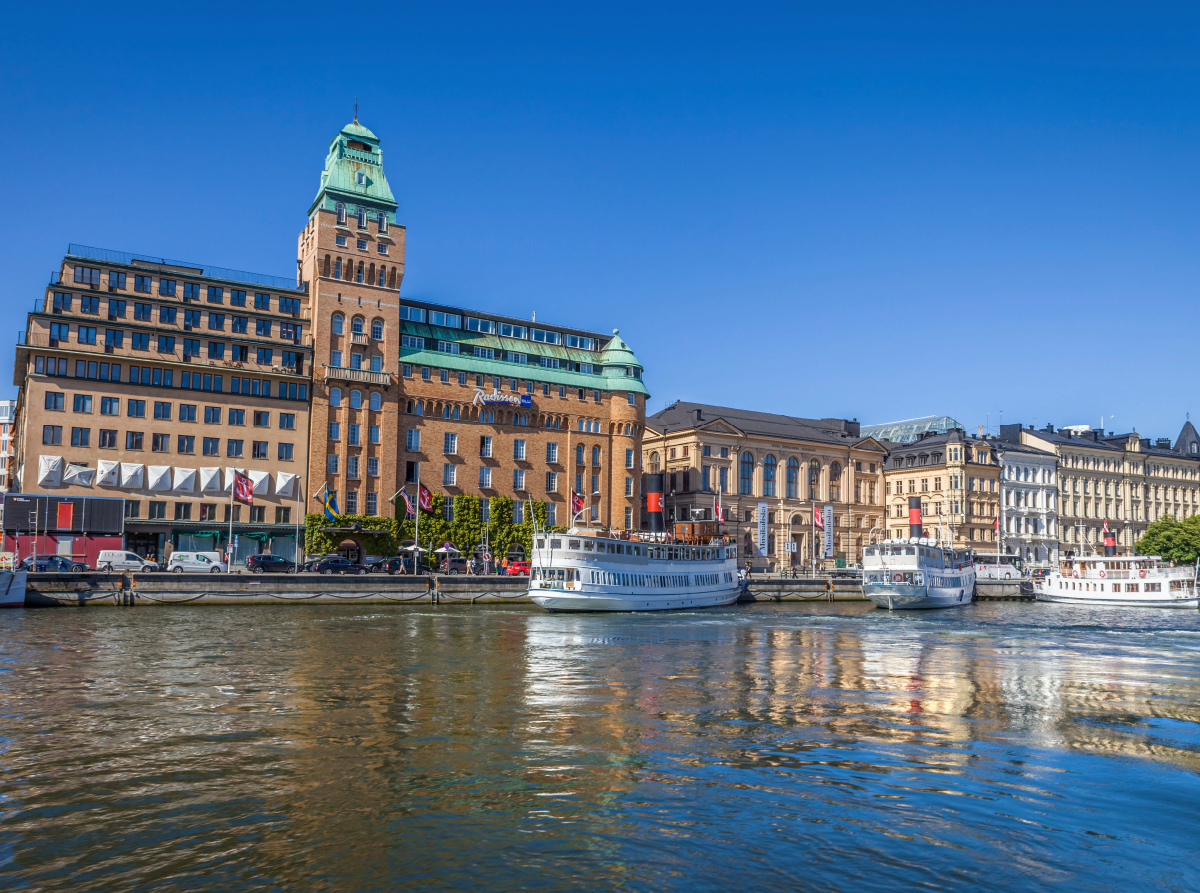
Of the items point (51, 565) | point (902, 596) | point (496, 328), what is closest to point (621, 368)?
point (496, 328)

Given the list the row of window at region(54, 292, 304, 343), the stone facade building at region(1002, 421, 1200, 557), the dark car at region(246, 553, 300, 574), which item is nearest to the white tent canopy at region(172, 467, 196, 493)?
the row of window at region(54, 292, 304, 343)

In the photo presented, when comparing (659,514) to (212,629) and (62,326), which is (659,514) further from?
(62,326)

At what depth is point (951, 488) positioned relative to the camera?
460 feet

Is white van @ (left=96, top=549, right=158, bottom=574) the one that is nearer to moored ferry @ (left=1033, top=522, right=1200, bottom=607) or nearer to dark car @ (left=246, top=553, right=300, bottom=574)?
dark car @ (left=246, top=553, right=300, bottom=574)

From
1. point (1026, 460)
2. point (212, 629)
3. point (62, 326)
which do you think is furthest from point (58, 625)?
point (1026, 460)

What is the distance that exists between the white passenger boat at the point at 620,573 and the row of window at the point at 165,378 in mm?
35972

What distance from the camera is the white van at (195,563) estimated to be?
73312 mm

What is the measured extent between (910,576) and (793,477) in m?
50.8

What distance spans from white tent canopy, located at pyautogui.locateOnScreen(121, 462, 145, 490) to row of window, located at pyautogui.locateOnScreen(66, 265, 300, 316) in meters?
14.5

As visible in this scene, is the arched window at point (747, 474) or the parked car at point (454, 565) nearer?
the parked car at point (454, 565)

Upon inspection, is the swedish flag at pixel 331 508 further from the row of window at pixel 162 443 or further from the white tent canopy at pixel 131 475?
the white tent canopy at pixel 131 475

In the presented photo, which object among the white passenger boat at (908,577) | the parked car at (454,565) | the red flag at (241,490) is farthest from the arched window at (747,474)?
the red flag at (241,490)

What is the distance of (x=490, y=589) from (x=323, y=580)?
13.7 meters

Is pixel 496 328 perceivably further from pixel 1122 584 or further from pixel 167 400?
pixel 1122 584
